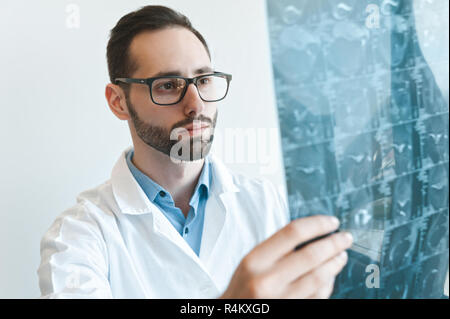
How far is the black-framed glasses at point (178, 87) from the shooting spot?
2.29 ft

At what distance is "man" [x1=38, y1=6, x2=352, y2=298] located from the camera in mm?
659

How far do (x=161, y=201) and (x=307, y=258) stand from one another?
37 cm

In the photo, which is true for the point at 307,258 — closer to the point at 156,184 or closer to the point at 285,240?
the point at 285,240

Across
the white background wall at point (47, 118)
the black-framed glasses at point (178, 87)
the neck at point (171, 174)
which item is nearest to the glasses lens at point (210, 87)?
the black-framed glasses at point (178, 87)

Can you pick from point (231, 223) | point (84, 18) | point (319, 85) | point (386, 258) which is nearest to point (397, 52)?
point (319, 85)

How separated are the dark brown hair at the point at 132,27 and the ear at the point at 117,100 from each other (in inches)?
1.0

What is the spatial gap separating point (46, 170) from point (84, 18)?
0.31m

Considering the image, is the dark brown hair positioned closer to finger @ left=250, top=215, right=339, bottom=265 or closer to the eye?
the eye

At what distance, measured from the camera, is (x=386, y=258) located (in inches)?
22.1

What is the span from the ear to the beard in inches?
1.2

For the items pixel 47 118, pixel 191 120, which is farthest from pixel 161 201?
pixel 47 118

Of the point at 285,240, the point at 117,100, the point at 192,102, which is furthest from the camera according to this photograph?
the point at 117,100

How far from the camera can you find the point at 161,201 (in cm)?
76

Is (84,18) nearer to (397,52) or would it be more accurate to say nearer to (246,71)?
(246,71)
